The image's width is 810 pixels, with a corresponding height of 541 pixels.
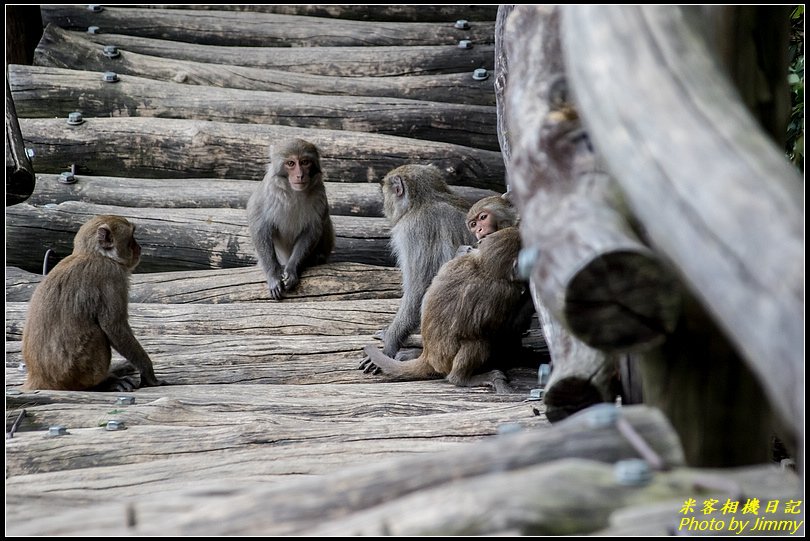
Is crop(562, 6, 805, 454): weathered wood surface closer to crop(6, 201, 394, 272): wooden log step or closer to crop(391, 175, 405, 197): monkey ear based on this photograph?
crop(391, 175, 405, 197): monkey ear

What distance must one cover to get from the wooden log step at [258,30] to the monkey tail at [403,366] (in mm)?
4713

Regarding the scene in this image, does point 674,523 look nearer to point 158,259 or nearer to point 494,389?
point 494,389

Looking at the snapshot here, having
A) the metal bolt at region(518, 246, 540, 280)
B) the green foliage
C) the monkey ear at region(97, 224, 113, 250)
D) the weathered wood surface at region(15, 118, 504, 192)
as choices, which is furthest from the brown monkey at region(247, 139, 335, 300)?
the metal bolt at region(518, 246, 540, 280)

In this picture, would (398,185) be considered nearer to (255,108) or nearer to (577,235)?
(255,108)

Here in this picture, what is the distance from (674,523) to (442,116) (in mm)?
6744

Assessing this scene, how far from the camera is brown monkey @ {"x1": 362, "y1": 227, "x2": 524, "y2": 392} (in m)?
5.71

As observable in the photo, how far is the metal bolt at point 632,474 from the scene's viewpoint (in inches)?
85.4

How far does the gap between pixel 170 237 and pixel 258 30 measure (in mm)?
3316

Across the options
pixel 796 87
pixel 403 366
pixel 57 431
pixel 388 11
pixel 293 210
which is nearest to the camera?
pixel 57 431

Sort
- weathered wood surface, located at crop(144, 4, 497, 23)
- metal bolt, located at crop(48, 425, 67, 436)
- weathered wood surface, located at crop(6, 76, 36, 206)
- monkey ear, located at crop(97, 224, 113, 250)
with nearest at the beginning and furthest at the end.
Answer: metal bolt, located at crop(48, 425, 67, 436) < weathered wood surface, located at crop(6, 76, 36, 206) < monkey ear, located at crop(97, 224, 113, 250) < weathered wood surface, located at crop(144, 4, 497, 23)

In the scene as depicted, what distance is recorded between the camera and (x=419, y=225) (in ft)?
22.3

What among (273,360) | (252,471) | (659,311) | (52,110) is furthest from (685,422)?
(52,110)

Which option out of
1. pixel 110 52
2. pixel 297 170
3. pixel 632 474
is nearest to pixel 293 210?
pixel 297 170

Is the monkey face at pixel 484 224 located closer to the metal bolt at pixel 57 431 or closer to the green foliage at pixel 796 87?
the green foliage at pixel 796 87
